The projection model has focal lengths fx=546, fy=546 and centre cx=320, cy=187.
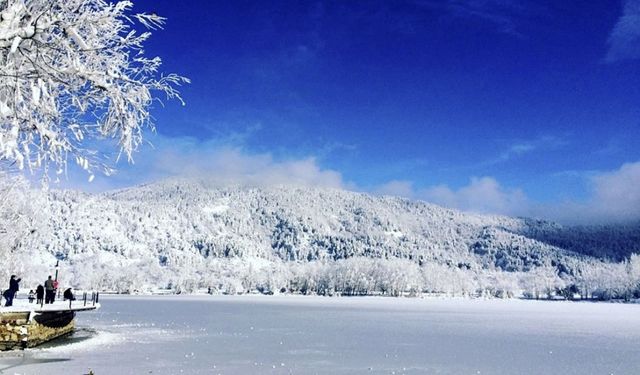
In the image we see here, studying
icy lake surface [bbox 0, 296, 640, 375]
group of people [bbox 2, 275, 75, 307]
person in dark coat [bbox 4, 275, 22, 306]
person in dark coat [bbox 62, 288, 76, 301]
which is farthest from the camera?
person in dark coat [bbox 62, 288, 76, 301]

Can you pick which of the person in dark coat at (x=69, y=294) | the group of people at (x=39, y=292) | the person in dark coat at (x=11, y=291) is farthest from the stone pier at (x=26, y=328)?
the person in dark coat at (x=69, y=294)

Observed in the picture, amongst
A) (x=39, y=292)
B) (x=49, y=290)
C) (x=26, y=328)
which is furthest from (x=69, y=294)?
(x=26, y=328)

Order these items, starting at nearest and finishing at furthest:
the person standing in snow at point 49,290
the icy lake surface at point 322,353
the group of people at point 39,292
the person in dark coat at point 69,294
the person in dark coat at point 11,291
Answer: the icy lake surface at point 322,353 → the person in dark coat at point 11,291 → the group of people at point 39,292 → the person standing in snow at point 49,290 → the person in dark coat at point 69,294

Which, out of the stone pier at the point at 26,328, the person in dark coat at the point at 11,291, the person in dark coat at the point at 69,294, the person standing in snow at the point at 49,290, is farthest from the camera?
the person in dark coat at the point at 69,294

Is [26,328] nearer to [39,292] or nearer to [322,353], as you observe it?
[39,292]

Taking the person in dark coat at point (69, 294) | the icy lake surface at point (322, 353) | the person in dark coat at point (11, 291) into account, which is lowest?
the icy lake surface at point (322, 353)

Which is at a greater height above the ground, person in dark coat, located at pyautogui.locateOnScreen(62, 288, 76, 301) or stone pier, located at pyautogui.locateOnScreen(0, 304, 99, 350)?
person in dark coat, located at pyautogui.locateOnScreen(62, 288, 76, 301)

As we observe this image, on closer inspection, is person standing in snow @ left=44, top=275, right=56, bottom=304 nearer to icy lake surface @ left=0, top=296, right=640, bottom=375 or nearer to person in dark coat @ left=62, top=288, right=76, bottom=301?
person in dark coat @ left=62, top=288, right=76, bottom=301

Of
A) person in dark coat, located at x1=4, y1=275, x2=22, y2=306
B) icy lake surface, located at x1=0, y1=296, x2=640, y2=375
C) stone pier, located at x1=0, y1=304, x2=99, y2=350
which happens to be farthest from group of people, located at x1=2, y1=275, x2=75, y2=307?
icy lake surface, located at x1=0, y1=296, x2=640, y2=375

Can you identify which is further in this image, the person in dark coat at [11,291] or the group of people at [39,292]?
the group of people at [39,292]

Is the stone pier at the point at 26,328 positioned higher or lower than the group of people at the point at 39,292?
lower

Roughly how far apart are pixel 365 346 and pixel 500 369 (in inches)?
428

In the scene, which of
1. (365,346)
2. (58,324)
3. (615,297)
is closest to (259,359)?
(365,346)

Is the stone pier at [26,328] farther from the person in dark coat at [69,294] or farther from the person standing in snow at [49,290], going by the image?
the person in dark coat at [69,294]
